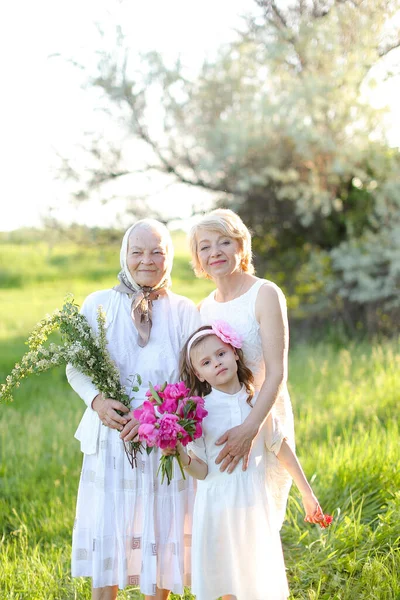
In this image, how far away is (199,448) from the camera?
3129mm

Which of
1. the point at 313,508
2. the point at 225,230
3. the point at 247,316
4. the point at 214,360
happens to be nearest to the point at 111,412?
the point at 214,360

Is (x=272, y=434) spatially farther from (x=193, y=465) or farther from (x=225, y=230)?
(x=225, y=230)

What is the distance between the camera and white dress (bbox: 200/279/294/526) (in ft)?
10.7

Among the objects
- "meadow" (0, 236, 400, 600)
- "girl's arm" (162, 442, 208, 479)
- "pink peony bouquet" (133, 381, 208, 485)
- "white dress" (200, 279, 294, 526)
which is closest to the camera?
"pink peony bouquet" (133, 381, 208, 485)

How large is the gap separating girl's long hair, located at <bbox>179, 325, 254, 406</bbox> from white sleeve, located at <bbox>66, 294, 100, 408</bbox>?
420 millimetres

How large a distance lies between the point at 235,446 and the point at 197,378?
1.19 ft

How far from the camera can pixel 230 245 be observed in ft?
10.8

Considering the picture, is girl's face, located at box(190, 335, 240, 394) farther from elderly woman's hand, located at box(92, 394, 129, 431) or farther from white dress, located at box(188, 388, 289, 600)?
elderly woman's hand, located at box(92, 394, 129, 431)

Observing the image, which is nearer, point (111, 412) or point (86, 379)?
point (111, 412)

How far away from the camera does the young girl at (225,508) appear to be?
3.07 m

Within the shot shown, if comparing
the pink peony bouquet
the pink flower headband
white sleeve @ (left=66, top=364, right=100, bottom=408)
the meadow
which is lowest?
the meadow

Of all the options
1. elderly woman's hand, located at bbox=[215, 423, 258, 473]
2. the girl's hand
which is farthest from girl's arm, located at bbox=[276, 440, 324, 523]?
elderly woman's hand, located at bbox=[215, 423, 258, 473]

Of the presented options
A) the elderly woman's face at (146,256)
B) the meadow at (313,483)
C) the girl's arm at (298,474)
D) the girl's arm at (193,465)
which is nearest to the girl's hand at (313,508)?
the girl's arm at (298,474)

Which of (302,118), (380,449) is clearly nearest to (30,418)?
A: (380,449)
